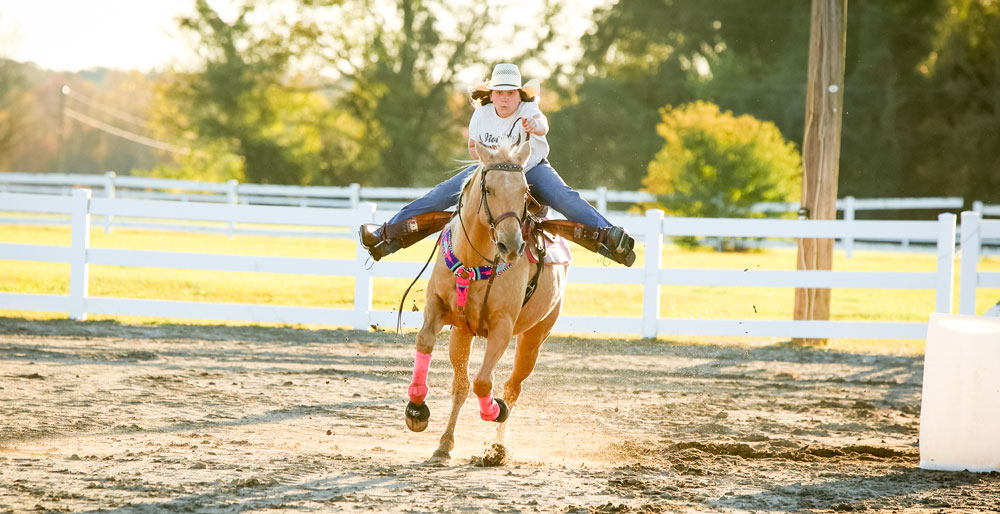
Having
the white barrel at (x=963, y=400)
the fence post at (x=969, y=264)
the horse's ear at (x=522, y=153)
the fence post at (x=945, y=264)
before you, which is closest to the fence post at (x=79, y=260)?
the horse's ear at (x=522, y=153)

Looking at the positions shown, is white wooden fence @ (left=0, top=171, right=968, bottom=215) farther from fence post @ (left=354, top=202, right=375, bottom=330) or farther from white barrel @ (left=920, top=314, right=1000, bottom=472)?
white barrel @ (left=920, top=314, right=1000, bottom=472)

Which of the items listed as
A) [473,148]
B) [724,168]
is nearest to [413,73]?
[724,168]

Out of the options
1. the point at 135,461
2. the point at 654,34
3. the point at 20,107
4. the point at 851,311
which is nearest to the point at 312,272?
the point at 135,461

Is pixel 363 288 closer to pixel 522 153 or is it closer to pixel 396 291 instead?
pixel 396 291

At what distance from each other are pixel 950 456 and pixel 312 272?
304 inches

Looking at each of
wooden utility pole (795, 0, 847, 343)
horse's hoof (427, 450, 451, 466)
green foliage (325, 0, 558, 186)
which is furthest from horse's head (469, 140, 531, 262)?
green foliage (325, 0, 558, 186)

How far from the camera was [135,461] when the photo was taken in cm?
579

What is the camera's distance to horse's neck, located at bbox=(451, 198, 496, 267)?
6.10 metres

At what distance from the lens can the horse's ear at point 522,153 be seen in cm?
595

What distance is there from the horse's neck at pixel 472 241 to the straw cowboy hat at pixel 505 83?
87cm

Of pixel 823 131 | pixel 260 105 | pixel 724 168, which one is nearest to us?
pixel 823 131

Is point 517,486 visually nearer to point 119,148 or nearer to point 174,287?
point 174,287

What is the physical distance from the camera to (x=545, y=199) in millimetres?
6848

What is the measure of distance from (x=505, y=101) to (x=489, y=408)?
1947 mm
